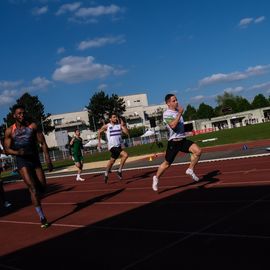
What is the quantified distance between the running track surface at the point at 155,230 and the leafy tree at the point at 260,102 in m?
144

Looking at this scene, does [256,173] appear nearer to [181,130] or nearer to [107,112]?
Answer: [181,130]

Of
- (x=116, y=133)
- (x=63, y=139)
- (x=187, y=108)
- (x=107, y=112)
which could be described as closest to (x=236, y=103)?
(x=187, y=108)

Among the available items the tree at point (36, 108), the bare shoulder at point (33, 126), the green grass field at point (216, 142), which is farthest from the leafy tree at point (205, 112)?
the bare shoulder at point (33, 126)

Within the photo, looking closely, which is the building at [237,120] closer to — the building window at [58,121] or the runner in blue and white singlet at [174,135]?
the building window at [58,121]

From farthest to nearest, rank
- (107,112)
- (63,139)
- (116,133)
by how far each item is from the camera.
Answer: (107,112) < (63,139) < (116,133)

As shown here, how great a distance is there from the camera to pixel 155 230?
6.60 metres

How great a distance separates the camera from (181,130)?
33.0 ft

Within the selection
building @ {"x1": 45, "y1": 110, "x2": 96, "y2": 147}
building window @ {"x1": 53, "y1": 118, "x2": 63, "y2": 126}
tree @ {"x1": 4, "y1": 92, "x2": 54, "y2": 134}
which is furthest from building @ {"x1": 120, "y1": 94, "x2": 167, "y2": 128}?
tree @ {"x1": 4, "y1": 92, "x2": 54, "y2": 134}

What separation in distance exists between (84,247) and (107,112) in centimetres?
10608

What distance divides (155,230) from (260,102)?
14964cm

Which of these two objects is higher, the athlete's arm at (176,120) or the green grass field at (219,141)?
the athlete's arm at (176,120)

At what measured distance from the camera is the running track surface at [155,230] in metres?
5.15

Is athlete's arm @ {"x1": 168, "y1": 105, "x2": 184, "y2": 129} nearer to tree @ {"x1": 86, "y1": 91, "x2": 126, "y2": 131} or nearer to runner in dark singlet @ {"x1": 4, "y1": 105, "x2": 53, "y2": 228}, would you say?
runner in dark singlet @ {"x1": 4, "y1": 105, "x2": 53, "y2": 228}

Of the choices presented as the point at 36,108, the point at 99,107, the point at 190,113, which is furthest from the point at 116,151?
the point at 190,113
